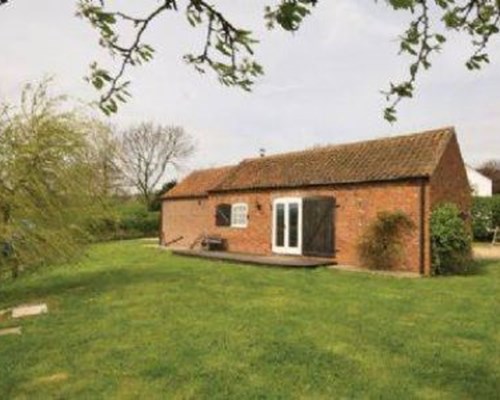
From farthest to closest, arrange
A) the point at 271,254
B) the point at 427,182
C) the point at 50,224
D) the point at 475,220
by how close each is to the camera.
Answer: the point at 475,220 → the point at 271,254 → the point at 427,182 → the point at 50,224

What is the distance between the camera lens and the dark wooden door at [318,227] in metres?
22.4

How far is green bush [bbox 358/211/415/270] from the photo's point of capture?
65.0 feet

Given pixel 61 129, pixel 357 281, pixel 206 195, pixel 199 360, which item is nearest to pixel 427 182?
pixel 357 281

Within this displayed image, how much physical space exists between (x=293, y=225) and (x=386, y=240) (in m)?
4.81

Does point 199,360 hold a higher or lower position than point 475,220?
lower

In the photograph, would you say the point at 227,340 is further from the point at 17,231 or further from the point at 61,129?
the point at 61,129

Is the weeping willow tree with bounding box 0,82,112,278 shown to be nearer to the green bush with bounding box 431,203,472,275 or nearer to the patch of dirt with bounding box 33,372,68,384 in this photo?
the patch of dirt with bounding box 33,372,68,384

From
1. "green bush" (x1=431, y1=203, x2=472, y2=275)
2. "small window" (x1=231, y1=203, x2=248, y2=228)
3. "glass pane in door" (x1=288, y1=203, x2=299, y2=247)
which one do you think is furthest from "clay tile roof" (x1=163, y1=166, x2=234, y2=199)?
"green bush" (x1=431, y1=203, x2=472, y2=275)

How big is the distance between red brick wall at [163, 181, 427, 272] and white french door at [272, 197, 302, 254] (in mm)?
308

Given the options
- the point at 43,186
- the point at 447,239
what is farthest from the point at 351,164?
the point at 43,186

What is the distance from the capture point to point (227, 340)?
10.1 metres

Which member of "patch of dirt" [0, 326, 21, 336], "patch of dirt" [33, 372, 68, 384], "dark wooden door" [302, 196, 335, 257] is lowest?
"patch of dirt" [33, 372, 68, 384]

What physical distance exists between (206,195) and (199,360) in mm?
23018

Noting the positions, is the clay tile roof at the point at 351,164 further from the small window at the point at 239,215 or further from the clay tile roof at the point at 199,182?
the clay tile roof at the point at 199,182
